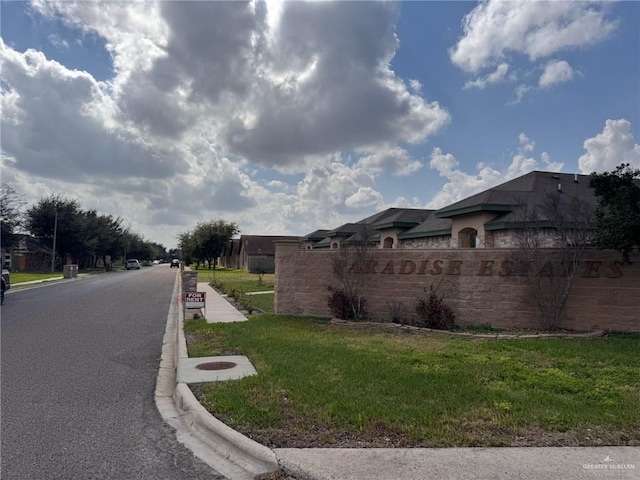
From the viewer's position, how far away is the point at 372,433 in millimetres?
4574

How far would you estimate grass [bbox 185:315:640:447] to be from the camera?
4602 millimetres

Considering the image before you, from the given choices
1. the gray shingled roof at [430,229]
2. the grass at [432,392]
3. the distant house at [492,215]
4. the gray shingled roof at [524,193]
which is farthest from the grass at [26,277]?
the grass at [432,392]

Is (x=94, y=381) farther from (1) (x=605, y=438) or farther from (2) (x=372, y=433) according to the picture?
(1) (x=605, y=438)

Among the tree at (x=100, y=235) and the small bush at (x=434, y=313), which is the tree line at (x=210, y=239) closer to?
the tree at (x=100, y=235)

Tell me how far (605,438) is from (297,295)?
975cm

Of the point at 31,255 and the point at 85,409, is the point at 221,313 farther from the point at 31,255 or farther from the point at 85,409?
the point at 31,255

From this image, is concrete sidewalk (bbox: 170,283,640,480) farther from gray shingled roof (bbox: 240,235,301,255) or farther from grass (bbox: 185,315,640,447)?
gray shingled roof (bbox: 240,235,301,255)

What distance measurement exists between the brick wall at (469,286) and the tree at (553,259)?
0.77ft

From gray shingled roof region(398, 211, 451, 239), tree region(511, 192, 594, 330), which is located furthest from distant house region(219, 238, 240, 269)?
tree region(511, 192, 594, 330)

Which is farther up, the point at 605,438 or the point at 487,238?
the point at 487,238

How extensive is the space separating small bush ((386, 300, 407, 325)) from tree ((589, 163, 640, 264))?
4.66m

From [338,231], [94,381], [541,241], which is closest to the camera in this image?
[94,381]

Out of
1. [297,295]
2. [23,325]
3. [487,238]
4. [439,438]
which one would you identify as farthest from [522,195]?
[23,325]

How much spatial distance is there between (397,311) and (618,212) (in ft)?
17.8
